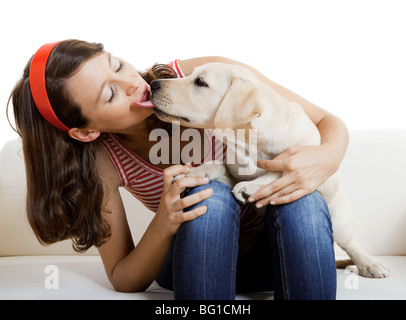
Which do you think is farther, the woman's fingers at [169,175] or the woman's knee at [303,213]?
the woman's fingers at [169,175]

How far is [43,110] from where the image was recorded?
1.52m

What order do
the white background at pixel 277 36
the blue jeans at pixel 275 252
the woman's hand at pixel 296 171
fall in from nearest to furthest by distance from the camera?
the blue jeans at pixel 275 252
the woman's hand at pixel 296 171
the white background at pixel 277 36

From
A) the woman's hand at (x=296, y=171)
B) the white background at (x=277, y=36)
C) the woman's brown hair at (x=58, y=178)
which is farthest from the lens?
the white background at (x=277, y=36)

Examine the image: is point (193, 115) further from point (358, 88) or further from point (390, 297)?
point (358, 88)

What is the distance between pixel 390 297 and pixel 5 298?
1.35 meters

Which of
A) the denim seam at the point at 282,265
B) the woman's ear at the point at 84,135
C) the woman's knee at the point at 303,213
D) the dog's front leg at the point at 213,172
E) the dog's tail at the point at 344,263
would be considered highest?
the woman's ear at the point at 84,135

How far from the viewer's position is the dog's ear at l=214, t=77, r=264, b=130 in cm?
141

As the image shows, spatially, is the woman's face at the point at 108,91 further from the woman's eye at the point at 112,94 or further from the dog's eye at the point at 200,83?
the dog's eye at the point at 200,83

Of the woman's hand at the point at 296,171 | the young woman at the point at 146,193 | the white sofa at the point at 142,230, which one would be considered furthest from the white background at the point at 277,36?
the woman's hand at the point at 296,171

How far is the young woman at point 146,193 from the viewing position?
1272 mm

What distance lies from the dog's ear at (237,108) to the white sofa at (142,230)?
25.4 inches

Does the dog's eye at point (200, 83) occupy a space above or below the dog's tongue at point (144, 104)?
above

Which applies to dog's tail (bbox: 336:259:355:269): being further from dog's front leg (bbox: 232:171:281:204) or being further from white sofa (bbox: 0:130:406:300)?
dog's front leg (bbox: 232:171:281:204)
